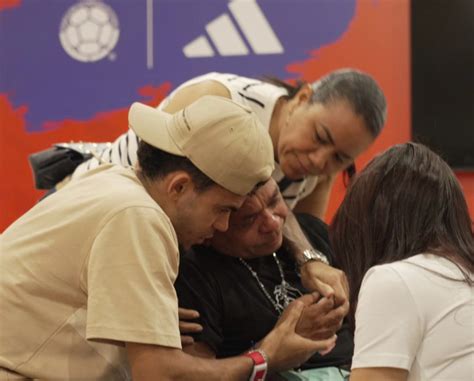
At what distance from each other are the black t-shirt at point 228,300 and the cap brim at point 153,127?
40 centimetres

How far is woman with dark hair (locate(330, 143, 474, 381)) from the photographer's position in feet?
4.50

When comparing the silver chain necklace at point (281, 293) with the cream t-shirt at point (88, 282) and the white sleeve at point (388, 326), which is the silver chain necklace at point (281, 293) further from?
the white sleeve at point (388, 326)

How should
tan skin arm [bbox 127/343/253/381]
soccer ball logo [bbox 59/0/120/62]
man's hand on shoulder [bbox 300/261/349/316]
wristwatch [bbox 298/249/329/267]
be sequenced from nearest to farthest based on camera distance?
tan skin arm [bbox 127/343/253/381] < man's hand on shoulder [bbox 300/261/349/316] < wristwatch [bbox 298/249/329/267] < soccer ball logo [bbox 59/0/120/62]

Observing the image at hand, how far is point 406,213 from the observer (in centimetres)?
148

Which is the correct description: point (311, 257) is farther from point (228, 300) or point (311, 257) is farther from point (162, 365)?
point (162, 365)

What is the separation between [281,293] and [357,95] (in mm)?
623

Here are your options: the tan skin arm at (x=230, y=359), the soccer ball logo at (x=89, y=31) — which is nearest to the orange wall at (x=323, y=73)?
the soccer ball logo at (x=89, y=31)

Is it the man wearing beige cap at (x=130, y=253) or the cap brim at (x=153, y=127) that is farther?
the cap brim at (x=153, y=127)

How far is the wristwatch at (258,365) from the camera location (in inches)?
68.4

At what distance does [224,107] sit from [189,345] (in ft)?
1.82

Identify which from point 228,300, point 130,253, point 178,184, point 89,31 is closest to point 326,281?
point 228,300

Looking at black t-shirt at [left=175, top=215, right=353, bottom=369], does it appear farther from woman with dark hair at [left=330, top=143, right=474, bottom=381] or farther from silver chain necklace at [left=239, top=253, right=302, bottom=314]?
woman with dark hair at [left=330, top=143, right=474, bottom=381]

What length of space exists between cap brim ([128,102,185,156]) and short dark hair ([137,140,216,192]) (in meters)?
0.01

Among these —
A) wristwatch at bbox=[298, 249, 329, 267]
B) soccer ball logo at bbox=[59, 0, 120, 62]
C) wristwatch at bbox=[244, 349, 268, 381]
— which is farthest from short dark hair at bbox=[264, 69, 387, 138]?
soccer ball logo at bbox=[59, 0, 120, 62]
